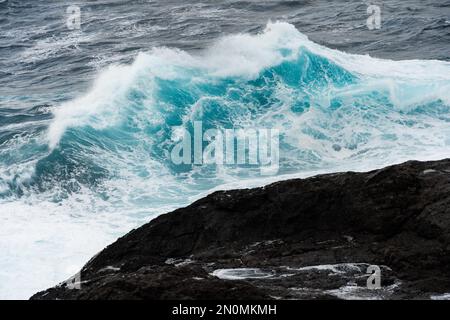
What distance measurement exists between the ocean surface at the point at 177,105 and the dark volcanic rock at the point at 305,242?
308cm

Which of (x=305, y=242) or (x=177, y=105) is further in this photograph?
(x=177, y=105)

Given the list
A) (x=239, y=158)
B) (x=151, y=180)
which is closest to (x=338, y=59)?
(x=239, y=158)

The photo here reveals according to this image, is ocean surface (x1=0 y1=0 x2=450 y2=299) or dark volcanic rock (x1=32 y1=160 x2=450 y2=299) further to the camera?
ocean surface (x1=0 y1=0 x2=450 y2=299)

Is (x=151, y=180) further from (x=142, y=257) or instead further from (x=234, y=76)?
(x=142, y=257)

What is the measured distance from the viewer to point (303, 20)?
2217cm

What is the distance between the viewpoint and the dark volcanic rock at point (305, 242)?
497 cm

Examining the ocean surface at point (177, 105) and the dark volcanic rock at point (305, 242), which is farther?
the ocean surface at point (177, 105)

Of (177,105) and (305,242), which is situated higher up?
(305,242)

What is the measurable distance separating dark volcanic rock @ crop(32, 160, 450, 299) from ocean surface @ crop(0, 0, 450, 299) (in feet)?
10.1

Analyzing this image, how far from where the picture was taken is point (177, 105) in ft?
50.9

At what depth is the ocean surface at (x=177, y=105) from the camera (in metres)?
11.0

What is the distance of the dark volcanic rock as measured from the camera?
16.3ft

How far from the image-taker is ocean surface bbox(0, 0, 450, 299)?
1100 cm

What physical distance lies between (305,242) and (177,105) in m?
10.0
